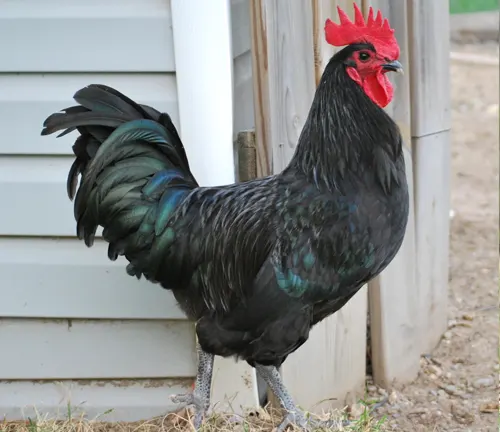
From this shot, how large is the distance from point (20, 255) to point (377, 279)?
1.72 metres

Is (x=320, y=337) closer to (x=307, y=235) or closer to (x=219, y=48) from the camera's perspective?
(x=307, y=235)

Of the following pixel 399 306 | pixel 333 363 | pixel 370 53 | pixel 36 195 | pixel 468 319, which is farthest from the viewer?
pixel 468 319

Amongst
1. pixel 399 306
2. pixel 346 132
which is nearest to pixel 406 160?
pixel 399 306

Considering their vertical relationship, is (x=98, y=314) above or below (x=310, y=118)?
below

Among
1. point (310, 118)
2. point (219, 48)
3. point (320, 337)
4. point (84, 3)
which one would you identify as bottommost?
point (320, 337)

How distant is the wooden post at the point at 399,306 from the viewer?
3.48 meters

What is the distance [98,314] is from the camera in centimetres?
331

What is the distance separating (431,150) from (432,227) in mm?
430

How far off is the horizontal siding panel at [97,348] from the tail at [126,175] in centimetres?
61

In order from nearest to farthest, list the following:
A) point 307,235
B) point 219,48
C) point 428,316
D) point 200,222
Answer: point 307,235
point 200,222
point 219,48
point 428,316

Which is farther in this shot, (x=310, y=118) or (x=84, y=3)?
(x=84, y=3)

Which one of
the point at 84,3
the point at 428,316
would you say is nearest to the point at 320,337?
the point at 428,316

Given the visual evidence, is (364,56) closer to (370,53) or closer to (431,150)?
(370,53)

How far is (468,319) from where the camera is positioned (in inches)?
172
